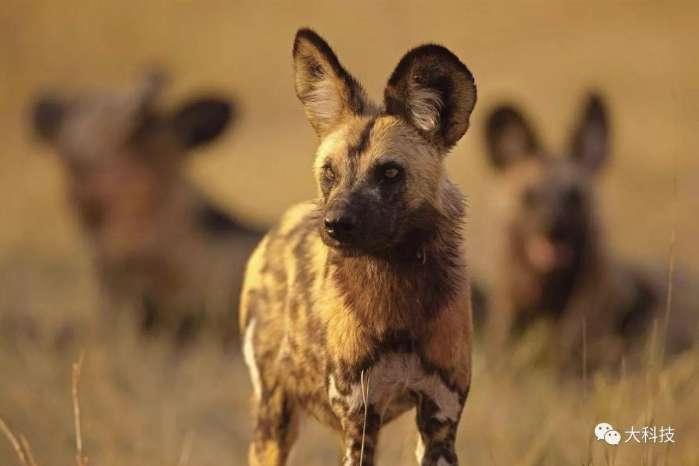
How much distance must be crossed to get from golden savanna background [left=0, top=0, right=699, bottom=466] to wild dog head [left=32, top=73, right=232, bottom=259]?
275 mm

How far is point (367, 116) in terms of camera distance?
287cm

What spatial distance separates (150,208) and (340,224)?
18.0 ft

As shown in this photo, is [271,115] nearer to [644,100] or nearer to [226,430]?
[644,100]

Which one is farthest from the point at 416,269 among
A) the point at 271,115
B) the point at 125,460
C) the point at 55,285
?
the point at 271,115

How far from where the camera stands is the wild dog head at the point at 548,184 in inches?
285

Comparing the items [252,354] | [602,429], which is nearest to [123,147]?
[252,354]

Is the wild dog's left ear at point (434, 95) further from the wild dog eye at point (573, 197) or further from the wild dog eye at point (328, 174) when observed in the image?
the wild dog eye at point (573, 197)

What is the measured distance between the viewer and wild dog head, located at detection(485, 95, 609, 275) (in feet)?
23.7

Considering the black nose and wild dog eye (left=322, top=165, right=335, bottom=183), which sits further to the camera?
Result: wild dog eye (left=322, top=165, right=335, bottom=183)

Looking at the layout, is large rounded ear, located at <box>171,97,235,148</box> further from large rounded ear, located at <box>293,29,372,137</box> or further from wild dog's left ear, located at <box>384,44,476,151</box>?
wild dog's left ear, located at <box>384,44,476,151</box>

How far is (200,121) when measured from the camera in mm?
8242

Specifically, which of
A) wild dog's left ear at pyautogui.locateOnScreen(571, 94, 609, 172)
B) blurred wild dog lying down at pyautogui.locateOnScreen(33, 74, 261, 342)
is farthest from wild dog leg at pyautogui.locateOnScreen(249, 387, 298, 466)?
wild dog's left ear at pyautogui.locateOnScreen(571, 94, 609, 172)

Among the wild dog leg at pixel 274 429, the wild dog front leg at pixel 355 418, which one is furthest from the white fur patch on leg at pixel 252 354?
the wild dog front leg at pixel 355 418

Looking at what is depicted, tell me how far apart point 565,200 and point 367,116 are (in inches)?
181
